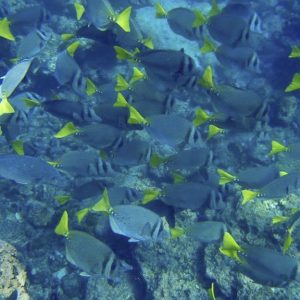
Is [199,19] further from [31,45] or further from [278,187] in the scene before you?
[278,187]

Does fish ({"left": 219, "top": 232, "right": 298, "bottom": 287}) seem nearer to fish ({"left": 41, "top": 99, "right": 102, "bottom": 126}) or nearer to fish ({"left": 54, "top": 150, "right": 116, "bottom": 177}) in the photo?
fish ({"left": 54, "top": 150, "right": 116, "bottom": 177})

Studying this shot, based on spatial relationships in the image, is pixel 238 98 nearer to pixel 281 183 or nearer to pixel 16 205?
pixel 281 183

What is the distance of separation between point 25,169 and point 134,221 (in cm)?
144

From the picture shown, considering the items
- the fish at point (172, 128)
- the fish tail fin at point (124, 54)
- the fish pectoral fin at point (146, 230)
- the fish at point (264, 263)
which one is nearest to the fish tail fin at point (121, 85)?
the fish tail fin at point (124, 54)

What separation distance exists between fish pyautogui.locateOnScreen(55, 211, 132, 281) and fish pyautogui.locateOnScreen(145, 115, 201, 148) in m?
1.42

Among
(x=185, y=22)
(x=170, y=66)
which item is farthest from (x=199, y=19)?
(x=170, y=66)

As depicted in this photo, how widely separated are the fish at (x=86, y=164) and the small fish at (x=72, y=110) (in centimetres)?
44

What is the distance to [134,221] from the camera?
3627mm

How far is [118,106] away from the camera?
448 centimetres

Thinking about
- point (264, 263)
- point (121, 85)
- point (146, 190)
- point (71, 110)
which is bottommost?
point (146, 190)

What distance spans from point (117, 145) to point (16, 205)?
229cm

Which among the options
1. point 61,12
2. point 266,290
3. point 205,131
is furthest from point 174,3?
point 266,290

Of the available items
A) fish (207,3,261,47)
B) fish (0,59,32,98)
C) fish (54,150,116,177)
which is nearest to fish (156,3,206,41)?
fish (207,3,261,47)

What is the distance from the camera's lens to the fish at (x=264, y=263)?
11.1 feet
